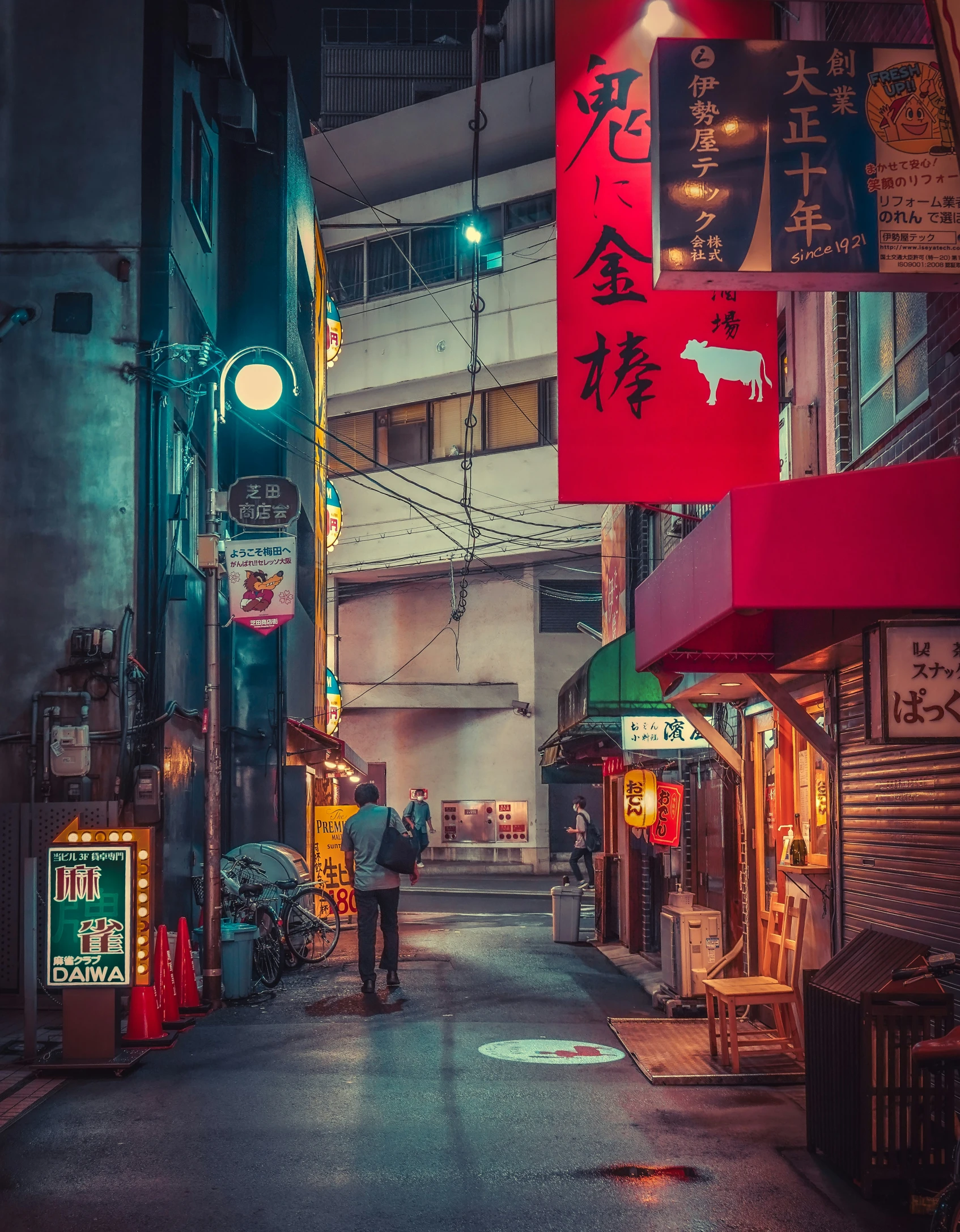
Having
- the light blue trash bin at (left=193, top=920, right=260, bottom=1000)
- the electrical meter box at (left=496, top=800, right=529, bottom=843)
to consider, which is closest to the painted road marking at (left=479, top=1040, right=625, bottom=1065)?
the light blue trash bin at (left=193, top=920, right=260, bottom=1000)

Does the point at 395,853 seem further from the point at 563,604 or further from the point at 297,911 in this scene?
the point at 563,604

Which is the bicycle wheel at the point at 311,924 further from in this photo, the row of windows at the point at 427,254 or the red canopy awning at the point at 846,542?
the row of windows at the point at 427,254

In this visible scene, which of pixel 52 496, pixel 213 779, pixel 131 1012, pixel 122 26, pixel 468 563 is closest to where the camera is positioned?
pixel 131 1012

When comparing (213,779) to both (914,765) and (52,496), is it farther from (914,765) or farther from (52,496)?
(914,765)

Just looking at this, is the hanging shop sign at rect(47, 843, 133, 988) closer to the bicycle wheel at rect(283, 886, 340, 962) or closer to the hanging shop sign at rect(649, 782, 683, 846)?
the bicycle wheel at rect(283, 886, 340, 962)

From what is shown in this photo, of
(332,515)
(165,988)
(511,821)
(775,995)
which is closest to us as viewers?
(775,995)

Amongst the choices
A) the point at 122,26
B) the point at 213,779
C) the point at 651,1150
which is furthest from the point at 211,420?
the point at 651,1150

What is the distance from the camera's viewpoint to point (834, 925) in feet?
31.2

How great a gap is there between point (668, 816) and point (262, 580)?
18.4 ft

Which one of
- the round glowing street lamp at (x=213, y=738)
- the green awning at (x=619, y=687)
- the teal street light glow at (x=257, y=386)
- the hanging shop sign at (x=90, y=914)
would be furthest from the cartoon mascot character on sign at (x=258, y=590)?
the hanging shop sign at (x=90, y=914)

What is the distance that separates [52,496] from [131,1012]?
6557 millimetres

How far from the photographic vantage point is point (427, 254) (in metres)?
39.9

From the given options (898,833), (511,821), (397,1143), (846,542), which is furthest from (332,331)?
(846,542)

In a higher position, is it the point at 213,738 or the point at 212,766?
the point at 213,738
